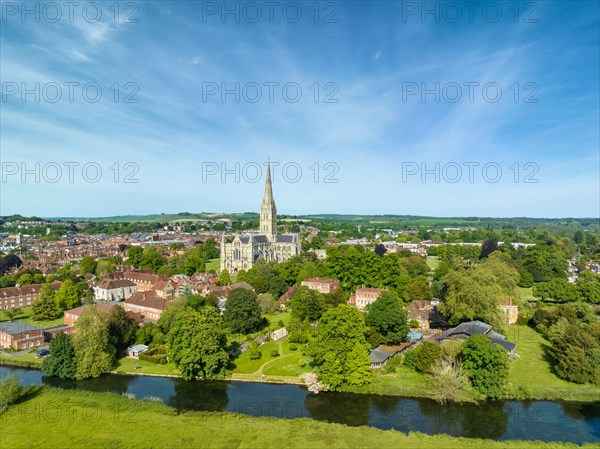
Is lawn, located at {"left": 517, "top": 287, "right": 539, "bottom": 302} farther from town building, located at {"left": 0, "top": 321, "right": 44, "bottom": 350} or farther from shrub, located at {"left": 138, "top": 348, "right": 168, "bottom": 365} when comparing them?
town building, located at {"left": 0, "top": 321, "right": 44, "bottom": 350}

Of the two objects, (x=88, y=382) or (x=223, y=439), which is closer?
(x=223, y=439)

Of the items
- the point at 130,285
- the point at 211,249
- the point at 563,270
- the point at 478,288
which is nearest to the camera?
the point at 478,288

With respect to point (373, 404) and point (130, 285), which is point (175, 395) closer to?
point (373, 404)

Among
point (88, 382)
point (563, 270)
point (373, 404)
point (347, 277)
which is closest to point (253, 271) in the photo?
point (347, 277)

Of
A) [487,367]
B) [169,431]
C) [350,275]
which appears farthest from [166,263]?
[487,367]

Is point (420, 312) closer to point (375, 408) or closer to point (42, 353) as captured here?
point (375, 408)

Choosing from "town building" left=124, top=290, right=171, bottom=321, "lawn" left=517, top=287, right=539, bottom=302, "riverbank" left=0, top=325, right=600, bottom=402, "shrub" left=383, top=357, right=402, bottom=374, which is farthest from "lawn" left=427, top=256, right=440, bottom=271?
"town building" left=124, top=290, right=171, bottom=321

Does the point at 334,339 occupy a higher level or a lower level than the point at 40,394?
higher

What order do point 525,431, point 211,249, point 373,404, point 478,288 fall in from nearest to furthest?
point 525,431 → point 373,404 → point 478,288 → point 211,249
